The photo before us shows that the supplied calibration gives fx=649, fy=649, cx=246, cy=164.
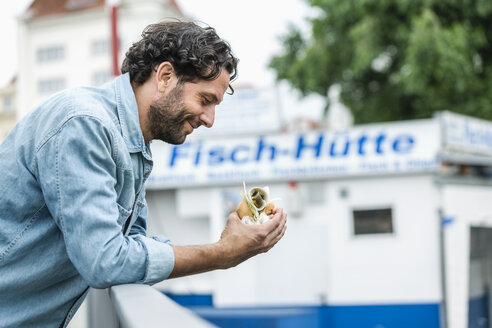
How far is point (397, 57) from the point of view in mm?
17453

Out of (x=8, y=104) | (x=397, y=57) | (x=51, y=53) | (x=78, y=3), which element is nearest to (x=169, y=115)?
(x=397, y=57)

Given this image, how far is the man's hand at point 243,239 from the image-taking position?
6.20ft

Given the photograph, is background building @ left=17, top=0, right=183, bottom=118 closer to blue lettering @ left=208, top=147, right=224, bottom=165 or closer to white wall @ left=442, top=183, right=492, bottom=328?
blue lettering @ left=208, top=147, right=224, bottom=165

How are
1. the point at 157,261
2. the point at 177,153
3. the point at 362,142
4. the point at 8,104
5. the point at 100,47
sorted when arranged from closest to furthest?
the point at 157,261, the point at 362,142, the point at 177,153, the point at 100,47, the point at 8,104

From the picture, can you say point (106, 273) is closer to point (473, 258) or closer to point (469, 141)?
point (473, 258)

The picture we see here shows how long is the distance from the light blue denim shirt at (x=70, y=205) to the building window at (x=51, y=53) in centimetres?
4658

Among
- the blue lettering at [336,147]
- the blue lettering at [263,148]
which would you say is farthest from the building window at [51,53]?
the blue lettering at [336,147]

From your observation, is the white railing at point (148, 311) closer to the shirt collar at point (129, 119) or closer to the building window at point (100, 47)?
the shirt collar at point (129, 119)

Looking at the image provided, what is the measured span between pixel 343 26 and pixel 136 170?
1646cm

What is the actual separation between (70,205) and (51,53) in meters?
47.7

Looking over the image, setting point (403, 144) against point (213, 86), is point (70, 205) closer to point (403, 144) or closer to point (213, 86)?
point (213, 86)

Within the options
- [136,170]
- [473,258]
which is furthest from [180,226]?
[136,170]

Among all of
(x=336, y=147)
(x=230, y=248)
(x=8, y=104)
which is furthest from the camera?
(x=8, y=104)

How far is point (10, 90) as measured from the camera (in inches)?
2142
